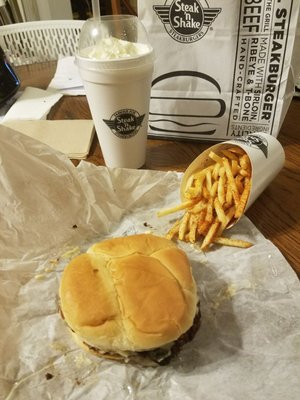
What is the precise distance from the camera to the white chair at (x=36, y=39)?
89.4 inches

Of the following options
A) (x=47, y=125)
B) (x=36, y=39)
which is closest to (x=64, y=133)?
(x=47, y=125)

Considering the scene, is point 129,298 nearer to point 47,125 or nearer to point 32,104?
point 47,125

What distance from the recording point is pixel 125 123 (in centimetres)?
113

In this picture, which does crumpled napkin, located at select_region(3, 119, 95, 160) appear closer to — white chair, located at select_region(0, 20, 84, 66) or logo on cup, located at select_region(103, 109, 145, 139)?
logo on cup, located at select_region(103, 109, 145, 139)

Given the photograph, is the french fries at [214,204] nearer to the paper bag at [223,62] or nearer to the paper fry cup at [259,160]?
the paper fry cup at [259,160]

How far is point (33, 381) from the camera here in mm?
726

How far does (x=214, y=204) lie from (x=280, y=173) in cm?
34

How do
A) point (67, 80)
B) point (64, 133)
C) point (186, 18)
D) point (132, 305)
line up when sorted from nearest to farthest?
point (132, 305) → point (186, 18) → point (64, 133) → point (67, 80)

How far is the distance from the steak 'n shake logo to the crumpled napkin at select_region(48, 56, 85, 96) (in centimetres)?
76

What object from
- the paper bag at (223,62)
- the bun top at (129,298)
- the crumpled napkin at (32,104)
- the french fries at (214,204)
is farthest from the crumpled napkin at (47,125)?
the bun top at (129,298)

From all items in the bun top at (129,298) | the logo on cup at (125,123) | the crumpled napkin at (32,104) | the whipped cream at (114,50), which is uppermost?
the whipped cream at (114,50)

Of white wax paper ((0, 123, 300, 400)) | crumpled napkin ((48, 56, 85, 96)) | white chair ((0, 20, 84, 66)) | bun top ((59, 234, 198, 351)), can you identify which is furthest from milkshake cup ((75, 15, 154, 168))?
white chair ((0, 20, 84, 66))

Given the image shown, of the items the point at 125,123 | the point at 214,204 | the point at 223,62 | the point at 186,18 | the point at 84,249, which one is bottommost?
the point at 84,249

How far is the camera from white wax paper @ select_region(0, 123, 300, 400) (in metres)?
0.71
